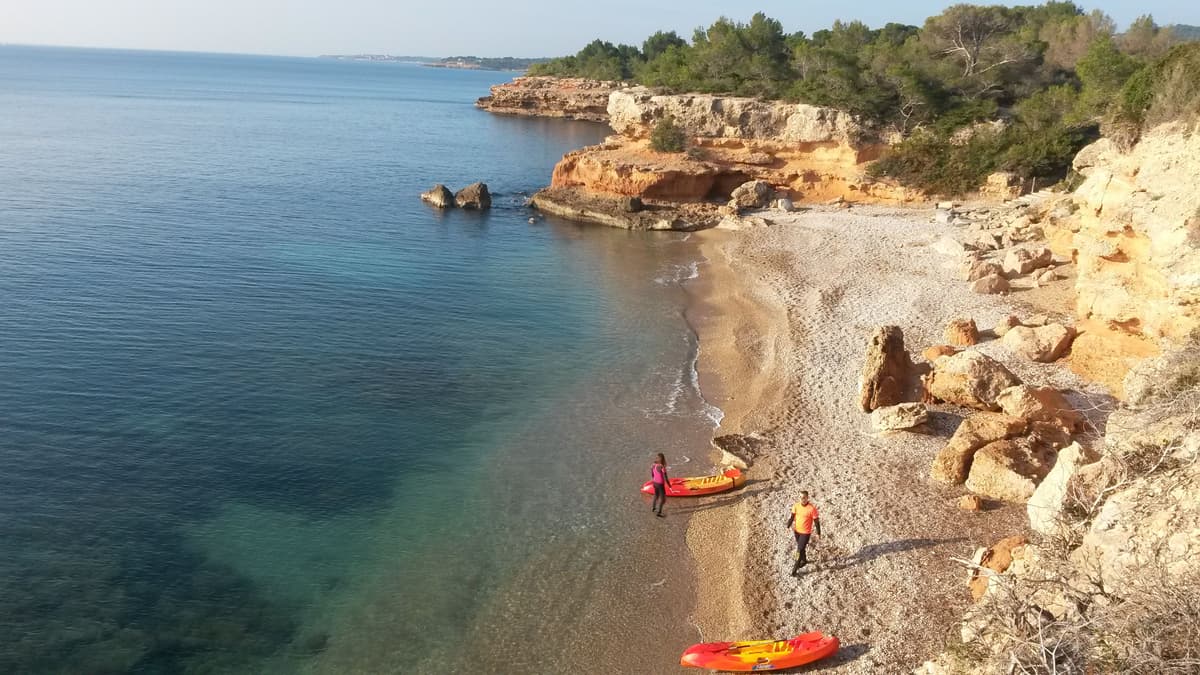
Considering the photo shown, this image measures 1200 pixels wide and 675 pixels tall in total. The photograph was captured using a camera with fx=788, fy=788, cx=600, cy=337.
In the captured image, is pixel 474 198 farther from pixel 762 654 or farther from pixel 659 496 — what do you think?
pixel 762 654

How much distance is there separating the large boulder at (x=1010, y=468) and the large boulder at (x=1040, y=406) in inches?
42.7

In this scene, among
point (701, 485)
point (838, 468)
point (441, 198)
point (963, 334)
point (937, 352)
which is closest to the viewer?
point (701, 485)

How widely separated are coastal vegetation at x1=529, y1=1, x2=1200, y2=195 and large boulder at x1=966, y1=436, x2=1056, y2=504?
3119 centimetres

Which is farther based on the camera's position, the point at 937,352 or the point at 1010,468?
the point at 937,352

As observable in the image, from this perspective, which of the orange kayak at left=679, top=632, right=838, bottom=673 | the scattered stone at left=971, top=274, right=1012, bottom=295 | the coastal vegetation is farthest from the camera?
the coastal vegetation

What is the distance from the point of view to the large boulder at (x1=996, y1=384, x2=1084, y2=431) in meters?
19.3

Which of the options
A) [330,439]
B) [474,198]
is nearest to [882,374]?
[330,439]

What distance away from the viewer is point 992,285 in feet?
102

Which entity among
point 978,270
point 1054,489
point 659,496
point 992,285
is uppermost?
point 978,270

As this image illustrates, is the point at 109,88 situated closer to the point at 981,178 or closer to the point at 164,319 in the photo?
the point at 164,319

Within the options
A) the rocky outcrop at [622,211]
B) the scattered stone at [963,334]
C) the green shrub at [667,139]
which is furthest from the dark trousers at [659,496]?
the green shrub at [667,139]

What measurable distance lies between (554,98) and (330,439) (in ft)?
367

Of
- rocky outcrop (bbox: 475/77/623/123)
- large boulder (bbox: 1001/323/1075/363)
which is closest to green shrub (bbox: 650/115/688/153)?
large boulder (bbox: 1001/323/1075/363)

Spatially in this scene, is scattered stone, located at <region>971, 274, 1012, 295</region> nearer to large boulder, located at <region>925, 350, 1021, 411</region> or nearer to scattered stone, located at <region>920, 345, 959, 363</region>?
scattered stone, located at <region>920, 345, 959, 363</region>
